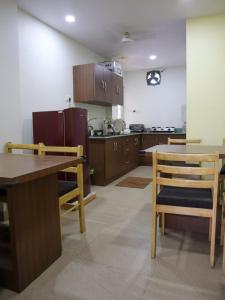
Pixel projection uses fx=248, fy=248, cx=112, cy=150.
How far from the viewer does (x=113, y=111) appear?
6145 millimetres

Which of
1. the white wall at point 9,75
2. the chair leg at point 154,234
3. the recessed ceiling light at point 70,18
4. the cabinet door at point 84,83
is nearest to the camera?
the chair leg at point 154,234

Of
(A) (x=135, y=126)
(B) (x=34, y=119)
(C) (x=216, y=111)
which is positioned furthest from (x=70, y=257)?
(A) (x=135, y=126)

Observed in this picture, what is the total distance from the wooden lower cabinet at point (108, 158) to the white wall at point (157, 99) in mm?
1809

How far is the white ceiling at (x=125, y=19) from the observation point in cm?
320

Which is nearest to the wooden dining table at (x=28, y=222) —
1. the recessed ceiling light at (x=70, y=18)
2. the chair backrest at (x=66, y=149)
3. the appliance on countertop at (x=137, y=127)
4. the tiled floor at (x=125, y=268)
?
the tiled floor at (x=125, y=268)

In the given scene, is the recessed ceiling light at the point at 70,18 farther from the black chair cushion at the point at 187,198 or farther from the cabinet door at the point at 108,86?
the black chair cushion at the point at 187,198

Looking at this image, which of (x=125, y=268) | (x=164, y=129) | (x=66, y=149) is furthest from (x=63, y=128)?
(x=164, y=129)

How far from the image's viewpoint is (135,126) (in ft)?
22.2

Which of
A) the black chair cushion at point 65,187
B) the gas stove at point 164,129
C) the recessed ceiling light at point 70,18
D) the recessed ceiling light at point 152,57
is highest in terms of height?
the recessed ceiling light at point 152,57

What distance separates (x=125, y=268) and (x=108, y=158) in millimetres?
2674

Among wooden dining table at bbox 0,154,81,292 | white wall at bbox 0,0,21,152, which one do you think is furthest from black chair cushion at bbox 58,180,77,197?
white wall at bbox 0,0,21,152

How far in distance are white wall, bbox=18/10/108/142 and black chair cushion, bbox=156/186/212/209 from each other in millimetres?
2343

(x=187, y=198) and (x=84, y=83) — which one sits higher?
(x=84, y=83)

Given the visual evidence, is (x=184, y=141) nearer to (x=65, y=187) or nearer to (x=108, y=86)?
(x=65, y=187)
